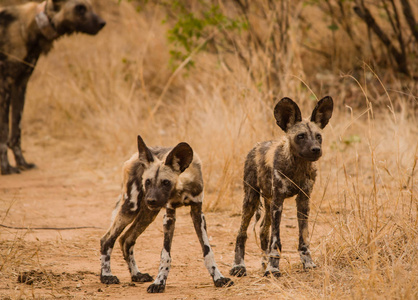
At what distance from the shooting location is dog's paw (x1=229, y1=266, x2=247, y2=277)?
13.4ft

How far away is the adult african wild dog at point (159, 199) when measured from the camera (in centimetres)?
379

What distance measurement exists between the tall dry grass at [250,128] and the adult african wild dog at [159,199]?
0.79 m

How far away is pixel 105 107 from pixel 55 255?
5555 millimetres

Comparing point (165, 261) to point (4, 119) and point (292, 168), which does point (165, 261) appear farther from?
point (4, 119)

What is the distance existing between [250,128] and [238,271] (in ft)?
7.36

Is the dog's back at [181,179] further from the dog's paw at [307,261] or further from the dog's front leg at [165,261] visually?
the dog's paw at [307,261]

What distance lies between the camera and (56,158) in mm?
9281

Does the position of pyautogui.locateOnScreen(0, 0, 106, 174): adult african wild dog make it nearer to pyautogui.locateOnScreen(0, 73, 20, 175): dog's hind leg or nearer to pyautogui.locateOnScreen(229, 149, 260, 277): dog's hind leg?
pyautogui.locateOnScreen(0, 73, 20, 175): dog's hind leg

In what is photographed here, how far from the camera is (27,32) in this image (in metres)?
7.88

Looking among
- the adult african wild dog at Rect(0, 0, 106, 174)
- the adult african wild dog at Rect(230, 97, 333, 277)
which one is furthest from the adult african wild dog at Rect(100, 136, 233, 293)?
the adult african wild dog at Rect(0, 0, 106, 174)

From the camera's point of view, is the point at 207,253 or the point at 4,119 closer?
the point at 207,253

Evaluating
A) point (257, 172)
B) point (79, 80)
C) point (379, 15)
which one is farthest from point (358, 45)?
point (257, 172)

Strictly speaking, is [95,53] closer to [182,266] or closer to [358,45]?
[358,45]

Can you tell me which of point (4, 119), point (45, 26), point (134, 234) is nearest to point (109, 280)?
point (134, 234)
